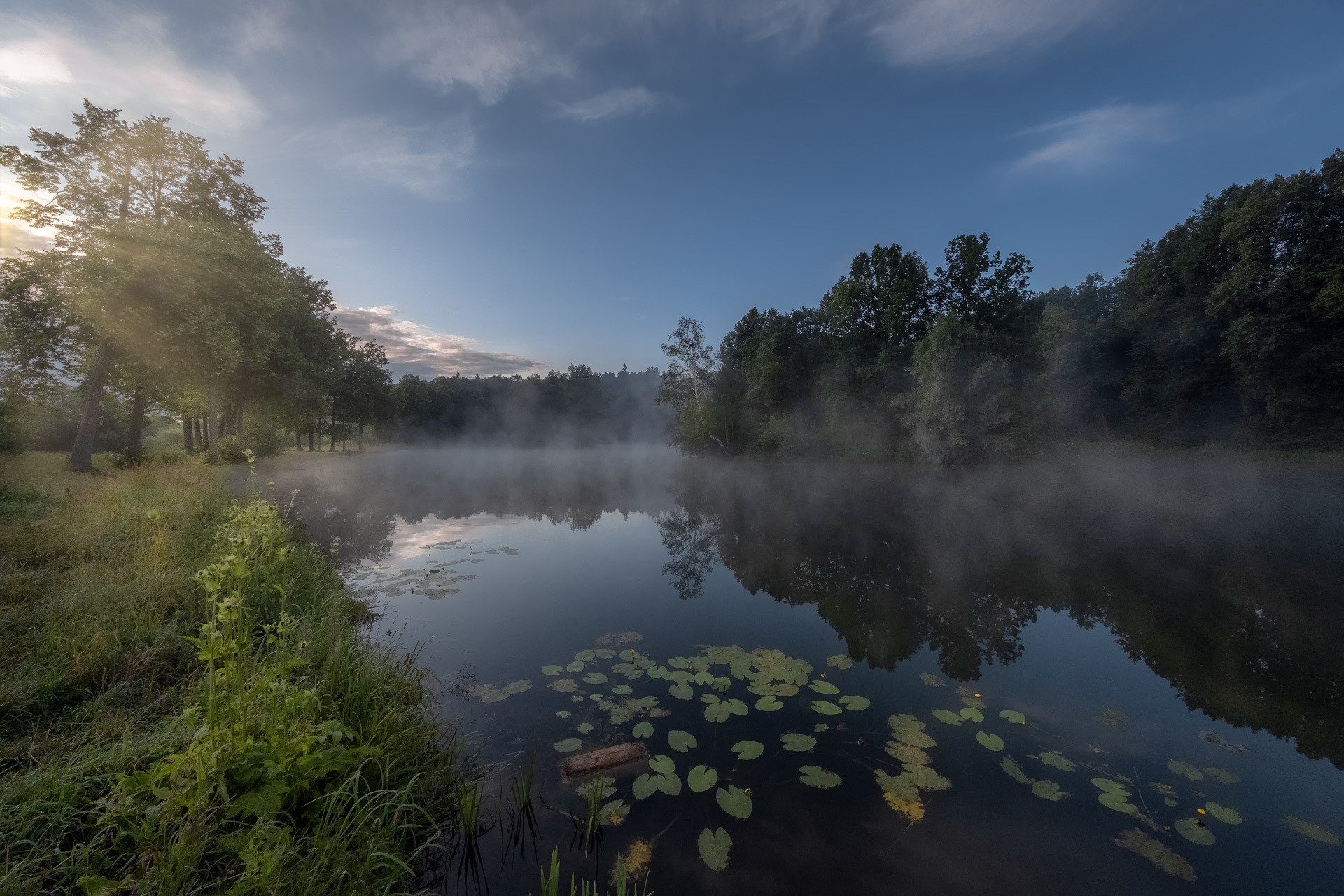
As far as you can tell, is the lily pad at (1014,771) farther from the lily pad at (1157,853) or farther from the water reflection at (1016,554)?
the water reflection at (1016,554)

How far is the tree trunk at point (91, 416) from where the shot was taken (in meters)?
15.1

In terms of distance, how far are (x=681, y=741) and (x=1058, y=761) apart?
3.23 m

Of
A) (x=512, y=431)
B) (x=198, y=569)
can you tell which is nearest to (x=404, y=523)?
(x=198, y=569)

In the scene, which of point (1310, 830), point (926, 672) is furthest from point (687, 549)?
point (1310, 830)

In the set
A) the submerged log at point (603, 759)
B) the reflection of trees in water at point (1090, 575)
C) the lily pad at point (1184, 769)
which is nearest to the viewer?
the submerged log at point (603, 759)

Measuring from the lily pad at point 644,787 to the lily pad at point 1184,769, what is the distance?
4.35 metres

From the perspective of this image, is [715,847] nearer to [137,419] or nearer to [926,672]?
[926,672]

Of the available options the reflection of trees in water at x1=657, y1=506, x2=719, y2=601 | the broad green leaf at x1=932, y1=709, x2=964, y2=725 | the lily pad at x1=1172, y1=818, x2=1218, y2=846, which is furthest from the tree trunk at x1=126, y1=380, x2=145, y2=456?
the lily pad at x1=1172, y1=818, x2=1218, y2=846

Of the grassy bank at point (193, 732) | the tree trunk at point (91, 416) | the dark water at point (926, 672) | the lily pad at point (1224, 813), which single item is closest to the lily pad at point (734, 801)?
the dark water at point (926, 672)

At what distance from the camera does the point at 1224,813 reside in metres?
3.49

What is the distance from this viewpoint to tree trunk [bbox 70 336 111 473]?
15.1 meters

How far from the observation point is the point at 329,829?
266 cm

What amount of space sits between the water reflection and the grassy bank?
4.84m

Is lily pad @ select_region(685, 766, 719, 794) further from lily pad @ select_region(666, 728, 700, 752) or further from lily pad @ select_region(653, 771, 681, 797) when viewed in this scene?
lily pad @ select_region(666, 728, 700, 752)
